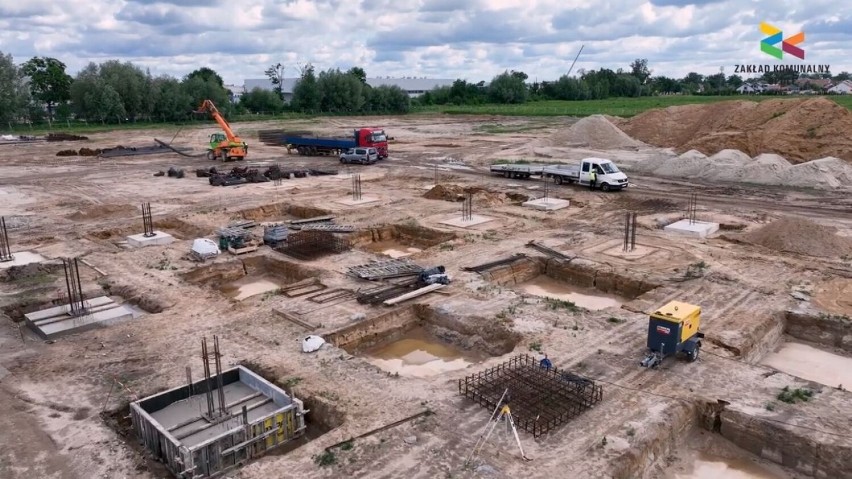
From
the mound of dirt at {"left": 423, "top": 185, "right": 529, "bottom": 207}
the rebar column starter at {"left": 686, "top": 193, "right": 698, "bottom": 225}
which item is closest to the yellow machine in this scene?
the rebar column starter at {"left": 686, "top": 193, "right": 698, "bottom": 225}

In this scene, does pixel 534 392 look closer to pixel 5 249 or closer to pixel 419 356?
pixel 419 356

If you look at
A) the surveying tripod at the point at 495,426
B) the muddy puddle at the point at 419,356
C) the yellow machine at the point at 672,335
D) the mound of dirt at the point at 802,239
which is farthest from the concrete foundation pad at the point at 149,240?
the mound of dirt at the point at 802,239

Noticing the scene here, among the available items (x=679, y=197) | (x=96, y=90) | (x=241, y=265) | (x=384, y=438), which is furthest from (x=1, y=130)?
(x=384, y=438)

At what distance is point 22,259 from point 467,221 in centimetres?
1565

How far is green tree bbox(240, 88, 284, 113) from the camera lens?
94.8 metres

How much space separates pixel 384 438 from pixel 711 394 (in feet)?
19.1

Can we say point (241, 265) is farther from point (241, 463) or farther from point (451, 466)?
point (451, 466)

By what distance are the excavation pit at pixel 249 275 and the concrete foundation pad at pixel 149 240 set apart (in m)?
3.93

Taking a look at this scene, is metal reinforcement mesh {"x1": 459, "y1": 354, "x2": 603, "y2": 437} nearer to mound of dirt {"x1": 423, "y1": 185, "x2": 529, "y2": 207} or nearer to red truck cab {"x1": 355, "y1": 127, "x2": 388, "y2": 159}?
mound of dirt {"x1": 423, "y1": 185, "x2": 529, "y2": 207}

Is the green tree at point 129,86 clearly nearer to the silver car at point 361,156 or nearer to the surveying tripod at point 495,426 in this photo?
the silver car at point 361,156

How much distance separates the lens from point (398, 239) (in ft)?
78.7

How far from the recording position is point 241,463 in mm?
9430

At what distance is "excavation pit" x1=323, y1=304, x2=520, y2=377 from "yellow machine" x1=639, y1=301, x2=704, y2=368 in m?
2.88

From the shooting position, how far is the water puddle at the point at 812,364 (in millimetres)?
12453
